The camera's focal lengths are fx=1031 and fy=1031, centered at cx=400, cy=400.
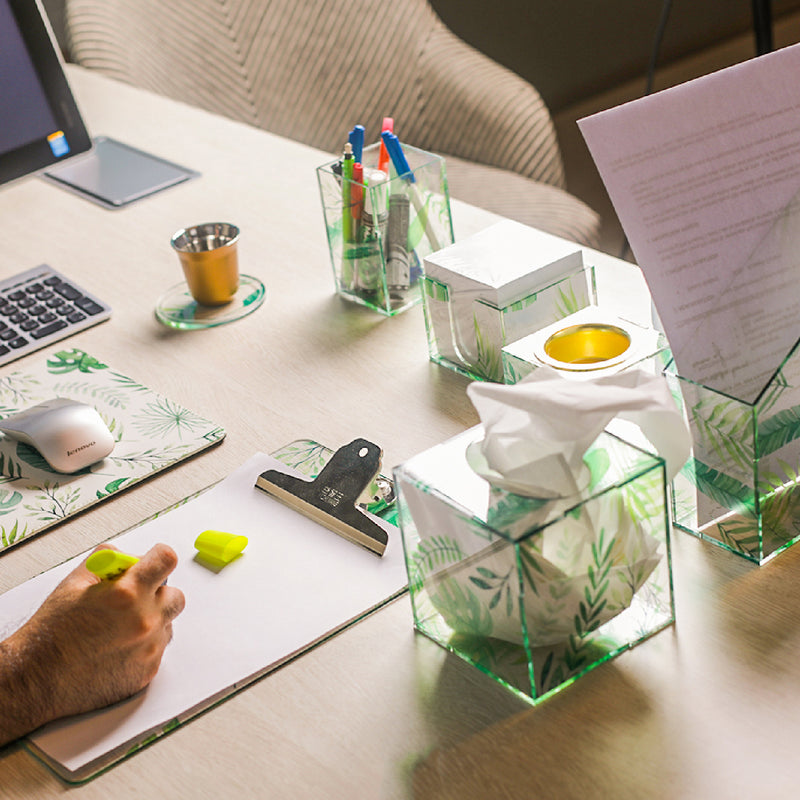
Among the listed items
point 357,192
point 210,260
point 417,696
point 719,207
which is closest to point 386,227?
point 357,192

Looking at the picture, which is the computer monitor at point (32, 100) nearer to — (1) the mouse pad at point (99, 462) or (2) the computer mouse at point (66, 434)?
(1) the mouse pad at point (99, 462)

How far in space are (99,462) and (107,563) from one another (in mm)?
267

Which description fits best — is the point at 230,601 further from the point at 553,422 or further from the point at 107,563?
the point at 553,422

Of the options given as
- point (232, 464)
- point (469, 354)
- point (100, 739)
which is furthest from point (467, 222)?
point (100, 739)

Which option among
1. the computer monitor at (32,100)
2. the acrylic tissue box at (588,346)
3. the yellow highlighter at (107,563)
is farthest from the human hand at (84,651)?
the computer monitor at (32,100)

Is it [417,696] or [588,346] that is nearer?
[417,696]

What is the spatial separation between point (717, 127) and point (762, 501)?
24cm

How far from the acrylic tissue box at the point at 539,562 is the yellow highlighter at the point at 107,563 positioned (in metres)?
0.17

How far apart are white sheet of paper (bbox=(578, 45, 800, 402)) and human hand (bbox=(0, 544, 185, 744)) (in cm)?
36

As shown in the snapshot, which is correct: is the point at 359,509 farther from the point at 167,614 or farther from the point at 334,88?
the point at 334,88

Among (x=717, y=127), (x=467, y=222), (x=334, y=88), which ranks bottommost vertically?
(x=334, y=88)

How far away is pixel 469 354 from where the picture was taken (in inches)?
36.5

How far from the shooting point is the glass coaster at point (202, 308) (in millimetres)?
1087

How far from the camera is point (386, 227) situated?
1.03m
